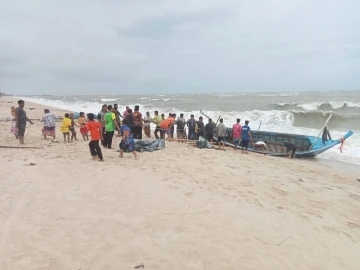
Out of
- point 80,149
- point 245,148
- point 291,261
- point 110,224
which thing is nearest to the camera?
point 291,261

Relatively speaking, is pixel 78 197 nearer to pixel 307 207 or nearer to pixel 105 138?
pixel 307 207

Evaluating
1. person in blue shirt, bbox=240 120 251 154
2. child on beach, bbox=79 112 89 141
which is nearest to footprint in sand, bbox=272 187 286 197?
person in blue shirt, bbox=240 120 251 154

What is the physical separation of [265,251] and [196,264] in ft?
3.65

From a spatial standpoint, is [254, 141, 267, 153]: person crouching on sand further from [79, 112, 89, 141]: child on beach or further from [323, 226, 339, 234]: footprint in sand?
[323, 226, 339, 234]: footprint in sand

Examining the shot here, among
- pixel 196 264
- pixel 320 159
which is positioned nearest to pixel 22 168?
pixel 196 264

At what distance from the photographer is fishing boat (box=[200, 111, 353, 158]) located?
13484 mm

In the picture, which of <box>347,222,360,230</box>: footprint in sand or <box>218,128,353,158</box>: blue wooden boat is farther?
A: <box>218,128,353,158</box>: blue wooden boat

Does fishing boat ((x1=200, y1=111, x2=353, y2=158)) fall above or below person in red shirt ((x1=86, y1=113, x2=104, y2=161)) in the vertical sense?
below

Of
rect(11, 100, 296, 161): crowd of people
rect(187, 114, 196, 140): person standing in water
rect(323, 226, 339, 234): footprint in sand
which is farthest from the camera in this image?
rect(187, 114, 196, 140): person standing in water

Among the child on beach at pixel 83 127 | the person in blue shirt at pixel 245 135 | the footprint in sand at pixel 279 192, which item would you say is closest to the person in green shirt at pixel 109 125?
the child on beach at pixel 83 127

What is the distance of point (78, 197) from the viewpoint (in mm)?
5746

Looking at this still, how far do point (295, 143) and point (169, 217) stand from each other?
36.5 ft

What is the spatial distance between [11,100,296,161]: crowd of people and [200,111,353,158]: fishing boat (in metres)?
0.44

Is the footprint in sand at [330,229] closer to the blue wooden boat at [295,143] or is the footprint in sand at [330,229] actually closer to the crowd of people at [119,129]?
the crowd of people at [119,129]
